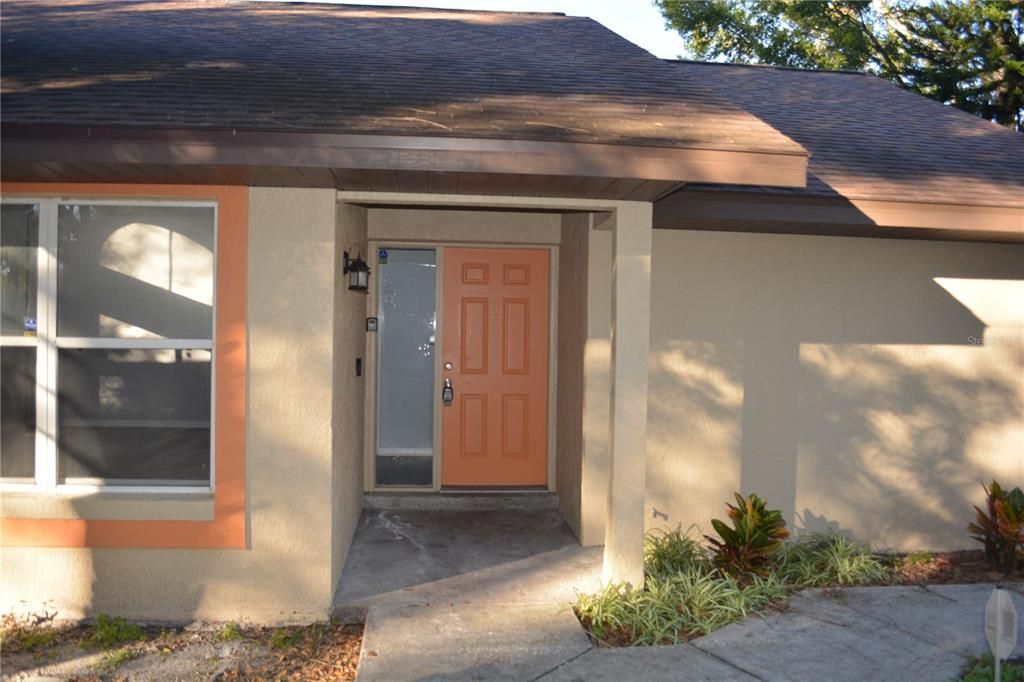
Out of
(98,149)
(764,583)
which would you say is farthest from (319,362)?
(764,583)

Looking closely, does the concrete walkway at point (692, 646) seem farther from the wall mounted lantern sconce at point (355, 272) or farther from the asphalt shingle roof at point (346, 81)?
the asphalt shingle roof at point (346, 81)

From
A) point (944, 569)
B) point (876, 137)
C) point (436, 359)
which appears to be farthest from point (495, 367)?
point (944, 569)

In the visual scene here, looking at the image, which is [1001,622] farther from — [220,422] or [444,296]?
[444,296]

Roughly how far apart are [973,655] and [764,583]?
4.71 ft

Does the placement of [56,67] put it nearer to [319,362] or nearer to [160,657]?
[319,362]

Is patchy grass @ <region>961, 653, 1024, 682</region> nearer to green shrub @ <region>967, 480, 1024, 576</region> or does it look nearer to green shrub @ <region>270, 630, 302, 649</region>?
green shrub @ <region>967, 480, 1024, 576</region>

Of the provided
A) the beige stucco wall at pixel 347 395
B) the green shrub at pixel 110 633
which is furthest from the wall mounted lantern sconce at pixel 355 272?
the green shrub at pixel 110 633

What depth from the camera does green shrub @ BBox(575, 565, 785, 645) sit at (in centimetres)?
561

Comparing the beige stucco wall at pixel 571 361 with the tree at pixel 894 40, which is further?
the tree at pixel 894 40

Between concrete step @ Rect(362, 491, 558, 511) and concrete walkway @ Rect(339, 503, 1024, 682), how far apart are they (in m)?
1.38

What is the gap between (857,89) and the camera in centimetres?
1050

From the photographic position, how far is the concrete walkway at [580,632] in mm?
5043

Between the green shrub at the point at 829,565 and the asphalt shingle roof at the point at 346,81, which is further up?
the asphalt shingle roof at the point at 346,81

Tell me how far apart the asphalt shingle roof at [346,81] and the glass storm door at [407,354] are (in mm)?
2220
